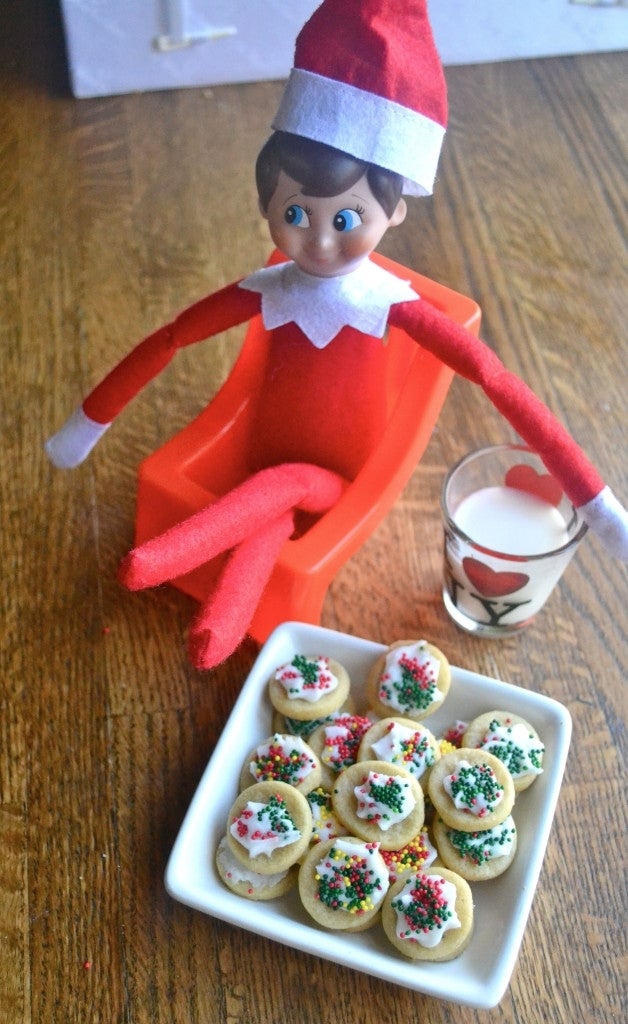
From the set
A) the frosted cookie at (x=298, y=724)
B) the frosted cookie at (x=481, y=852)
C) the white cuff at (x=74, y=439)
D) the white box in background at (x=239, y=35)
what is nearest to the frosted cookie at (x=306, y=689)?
the frosted cookie at (x=298, y=724)

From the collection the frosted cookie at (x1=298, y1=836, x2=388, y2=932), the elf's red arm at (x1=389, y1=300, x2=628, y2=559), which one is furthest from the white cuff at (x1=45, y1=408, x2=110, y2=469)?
the frosted cookie at (x1=298, y1=836, x2=388, y2=932)

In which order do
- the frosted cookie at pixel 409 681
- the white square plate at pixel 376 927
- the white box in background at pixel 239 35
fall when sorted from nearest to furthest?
the white square plate at pixel 376 927 < the frosted cookie at pixel 409 681 < the white box in background at pixel 239 35

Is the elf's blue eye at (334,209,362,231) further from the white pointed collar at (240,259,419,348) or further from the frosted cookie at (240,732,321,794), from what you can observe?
the frosted cookie at (240,732,321,794)

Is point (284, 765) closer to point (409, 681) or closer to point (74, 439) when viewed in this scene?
point (409, 681)

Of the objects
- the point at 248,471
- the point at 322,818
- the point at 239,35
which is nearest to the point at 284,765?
the point at 322,818

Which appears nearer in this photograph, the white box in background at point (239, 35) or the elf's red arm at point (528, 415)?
the elf's red arm at point (528, 415)

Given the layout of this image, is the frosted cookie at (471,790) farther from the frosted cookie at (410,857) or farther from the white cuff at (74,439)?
the white cuff at (74,439)

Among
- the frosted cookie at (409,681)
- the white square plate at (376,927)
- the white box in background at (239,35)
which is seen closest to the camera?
the white square plate at (376,927)
